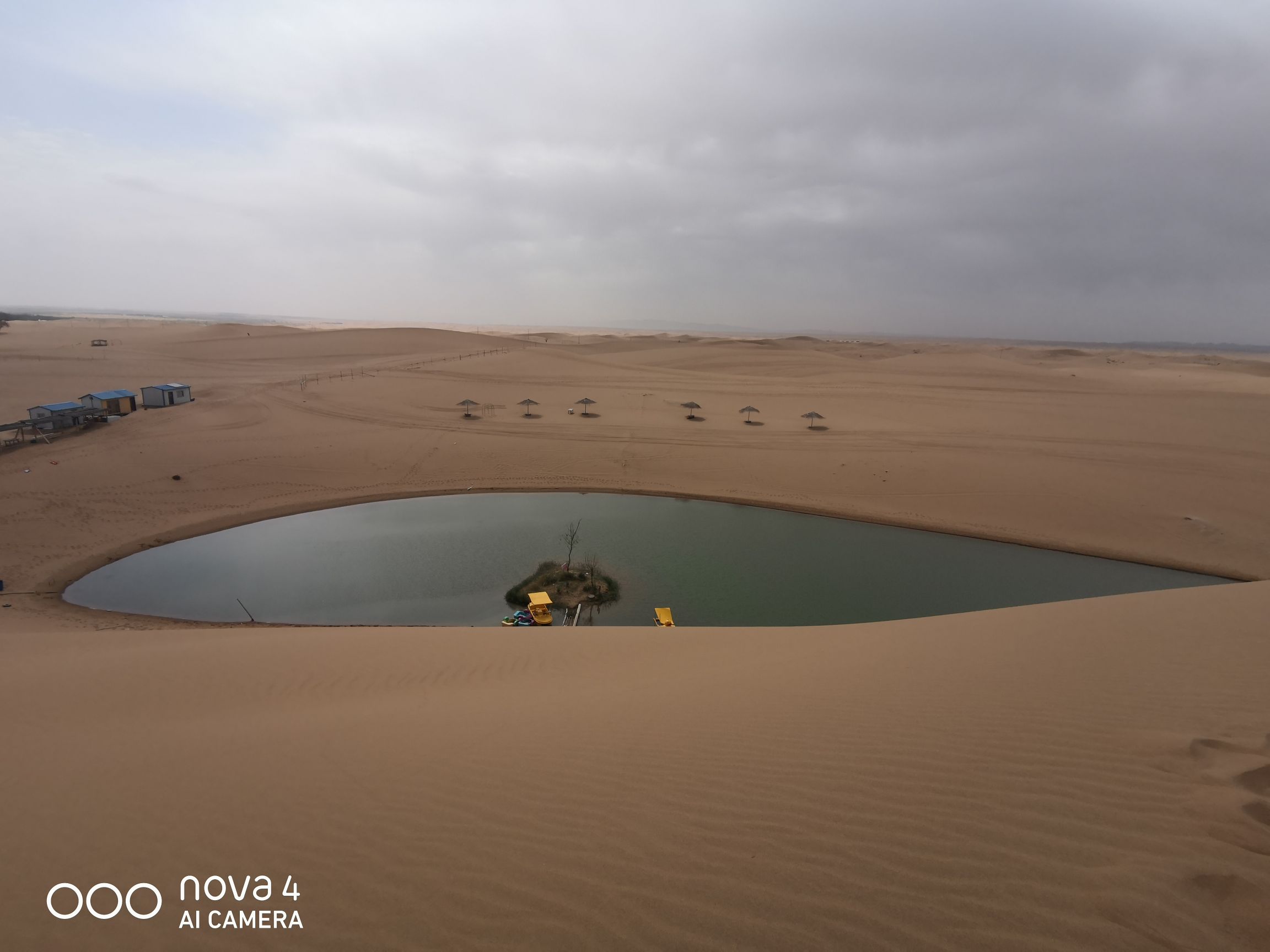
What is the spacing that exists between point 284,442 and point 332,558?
490 inches

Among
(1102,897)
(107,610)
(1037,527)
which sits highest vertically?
(1102,897)

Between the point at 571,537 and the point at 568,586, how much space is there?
327cm

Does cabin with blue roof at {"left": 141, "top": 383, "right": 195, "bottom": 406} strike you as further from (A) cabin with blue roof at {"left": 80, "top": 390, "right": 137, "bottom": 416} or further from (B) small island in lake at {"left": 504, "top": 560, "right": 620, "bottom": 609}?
(B) small island in lake at {"left": 504, "top": 560, "right": 620, "bottom": 609}

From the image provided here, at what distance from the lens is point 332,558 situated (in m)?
17.2

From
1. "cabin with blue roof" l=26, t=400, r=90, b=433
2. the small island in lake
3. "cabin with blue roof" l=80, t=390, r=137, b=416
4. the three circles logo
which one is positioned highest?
"cabin with blue roof" l=80, t=390, r=137, b=416

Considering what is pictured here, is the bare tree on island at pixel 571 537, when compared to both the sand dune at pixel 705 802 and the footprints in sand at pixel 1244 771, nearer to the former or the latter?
the sand dune at pixel 705 802

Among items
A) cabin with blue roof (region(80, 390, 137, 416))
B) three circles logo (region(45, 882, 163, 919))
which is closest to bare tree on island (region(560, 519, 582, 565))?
three circles logo (region(45, 882, 163, 919))

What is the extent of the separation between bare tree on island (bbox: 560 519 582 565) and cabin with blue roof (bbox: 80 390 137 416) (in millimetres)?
27436

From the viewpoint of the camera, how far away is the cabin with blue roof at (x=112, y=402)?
95.9ft

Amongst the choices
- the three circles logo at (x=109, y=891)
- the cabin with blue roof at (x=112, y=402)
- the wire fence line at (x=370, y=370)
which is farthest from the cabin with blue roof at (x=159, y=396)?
the three circles logo at (x=109, y=891)

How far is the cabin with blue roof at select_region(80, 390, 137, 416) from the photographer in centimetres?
2922

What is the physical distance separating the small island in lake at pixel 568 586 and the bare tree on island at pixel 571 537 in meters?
0.45

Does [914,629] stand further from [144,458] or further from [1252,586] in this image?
[144,458]

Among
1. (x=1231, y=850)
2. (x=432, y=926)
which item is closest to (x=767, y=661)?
(x=1231, y=850)
